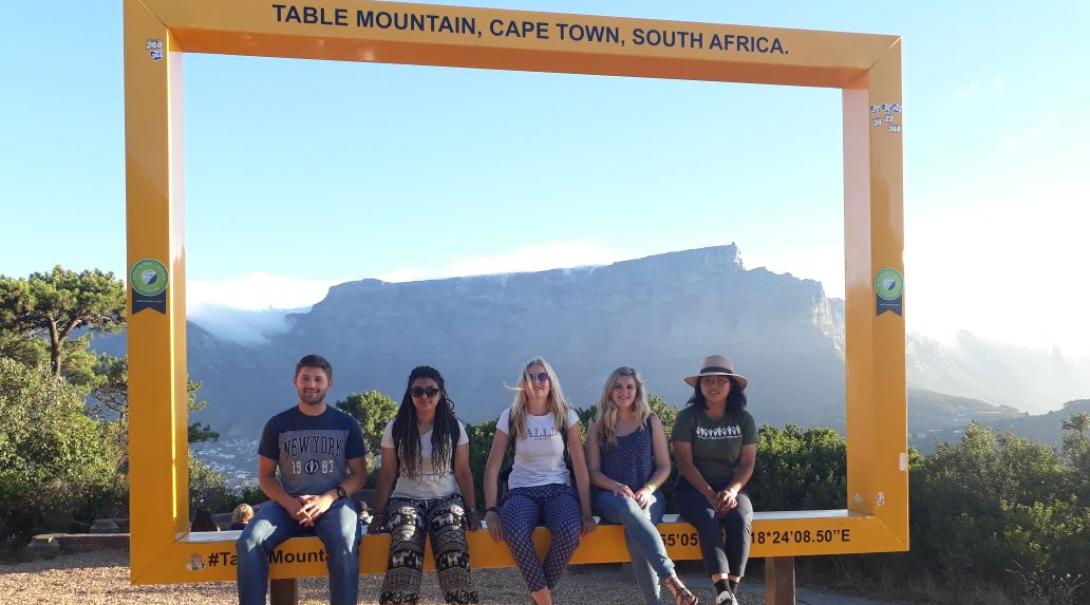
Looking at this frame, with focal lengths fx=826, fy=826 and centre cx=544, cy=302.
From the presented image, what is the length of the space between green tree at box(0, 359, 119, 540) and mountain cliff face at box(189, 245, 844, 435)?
52522 millimetres

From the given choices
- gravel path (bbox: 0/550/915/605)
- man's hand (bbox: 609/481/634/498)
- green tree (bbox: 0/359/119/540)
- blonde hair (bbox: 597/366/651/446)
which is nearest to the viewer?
man's hand (bbox: 609/481/634/498)

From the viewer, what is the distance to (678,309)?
9094cm

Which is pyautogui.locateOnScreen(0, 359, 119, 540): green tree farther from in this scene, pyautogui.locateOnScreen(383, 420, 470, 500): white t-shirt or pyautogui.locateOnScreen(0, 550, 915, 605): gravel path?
pyautogui.locateOnScreen(383, 420, 470, 500): white t-shirt

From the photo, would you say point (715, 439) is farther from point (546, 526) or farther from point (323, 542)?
point (323, 542)

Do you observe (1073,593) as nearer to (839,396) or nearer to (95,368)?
(95,368)

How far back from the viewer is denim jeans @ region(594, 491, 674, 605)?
437cm

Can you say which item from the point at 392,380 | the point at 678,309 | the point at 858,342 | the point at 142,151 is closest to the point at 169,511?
the point at 142,151

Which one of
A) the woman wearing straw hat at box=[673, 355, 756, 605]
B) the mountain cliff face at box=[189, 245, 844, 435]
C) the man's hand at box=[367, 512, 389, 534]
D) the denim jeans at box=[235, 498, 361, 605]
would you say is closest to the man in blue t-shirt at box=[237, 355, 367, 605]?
the denim jeans at box=[235, 498, 361, 605]

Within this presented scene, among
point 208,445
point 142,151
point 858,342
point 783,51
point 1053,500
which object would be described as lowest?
point 208,445

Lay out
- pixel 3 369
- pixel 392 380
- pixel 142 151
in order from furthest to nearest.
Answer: pixel 392 380 → pixel 3 369 → pixel 142 151

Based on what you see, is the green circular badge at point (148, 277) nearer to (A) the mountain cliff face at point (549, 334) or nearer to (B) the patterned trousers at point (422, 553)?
(B) the patterned trousers at point (422, 553)

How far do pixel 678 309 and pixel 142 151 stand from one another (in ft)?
290

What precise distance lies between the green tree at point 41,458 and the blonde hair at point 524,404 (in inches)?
408

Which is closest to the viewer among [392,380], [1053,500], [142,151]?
[142,151]
